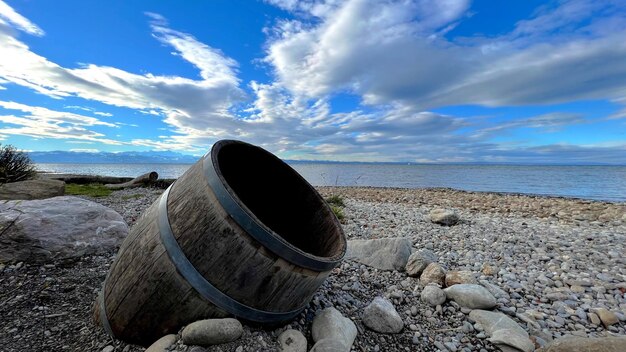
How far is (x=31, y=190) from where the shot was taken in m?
9.48

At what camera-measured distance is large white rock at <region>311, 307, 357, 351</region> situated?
9.29 ft

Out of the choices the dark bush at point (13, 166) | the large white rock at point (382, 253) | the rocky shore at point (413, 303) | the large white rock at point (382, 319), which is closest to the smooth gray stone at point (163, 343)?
the rocky shore at point (413, 303)

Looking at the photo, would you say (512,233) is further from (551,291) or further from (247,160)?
(247,160)

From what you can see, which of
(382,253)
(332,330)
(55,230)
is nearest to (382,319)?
(332,330)

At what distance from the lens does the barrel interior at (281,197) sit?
142 inches

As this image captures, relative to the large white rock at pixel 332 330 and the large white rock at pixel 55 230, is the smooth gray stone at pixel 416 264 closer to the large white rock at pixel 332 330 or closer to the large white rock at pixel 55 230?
the large white rock at pixel 332 330

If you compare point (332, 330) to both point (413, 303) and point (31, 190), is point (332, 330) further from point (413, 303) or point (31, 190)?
point (31, 190)

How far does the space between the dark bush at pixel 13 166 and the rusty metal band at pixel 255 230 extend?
48.7 ft

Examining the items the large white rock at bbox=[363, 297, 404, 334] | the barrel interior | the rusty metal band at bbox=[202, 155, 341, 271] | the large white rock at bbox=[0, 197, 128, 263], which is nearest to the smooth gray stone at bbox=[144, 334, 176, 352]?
the rusty metal band at bbox=[202, 155, 341, 271]

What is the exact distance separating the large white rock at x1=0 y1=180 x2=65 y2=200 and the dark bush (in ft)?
12.0

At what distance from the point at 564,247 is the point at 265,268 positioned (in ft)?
25.5

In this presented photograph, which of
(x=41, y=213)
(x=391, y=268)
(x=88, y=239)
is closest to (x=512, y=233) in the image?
(x=391, y=268)

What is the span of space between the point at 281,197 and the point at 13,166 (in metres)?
15.8

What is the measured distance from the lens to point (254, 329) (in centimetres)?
264
